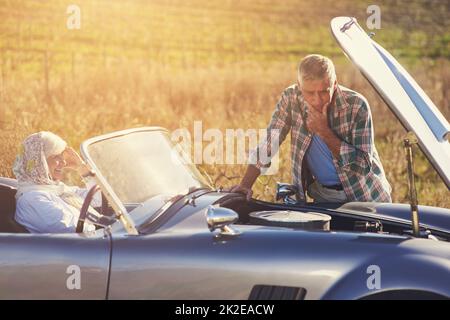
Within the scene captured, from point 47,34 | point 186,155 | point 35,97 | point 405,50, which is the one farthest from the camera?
point 405,50

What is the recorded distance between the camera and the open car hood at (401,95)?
4215 millimetres

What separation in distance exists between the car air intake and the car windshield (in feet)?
1.61

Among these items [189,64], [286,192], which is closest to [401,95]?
[286,192]

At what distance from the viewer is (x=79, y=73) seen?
1697cm

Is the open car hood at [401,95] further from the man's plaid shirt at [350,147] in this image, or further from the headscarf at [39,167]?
the headscarf at [39,167]

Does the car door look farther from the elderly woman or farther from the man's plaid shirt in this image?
the man's plaid shirt

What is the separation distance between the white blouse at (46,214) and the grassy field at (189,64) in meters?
2.76

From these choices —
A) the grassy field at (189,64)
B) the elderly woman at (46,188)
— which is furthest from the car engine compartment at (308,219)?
the grassy field at (189,64)

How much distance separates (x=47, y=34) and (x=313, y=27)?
421 inches

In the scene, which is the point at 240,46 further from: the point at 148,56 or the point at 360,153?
the point at 360,153

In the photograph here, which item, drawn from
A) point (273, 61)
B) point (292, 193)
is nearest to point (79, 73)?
point (273, 61)
